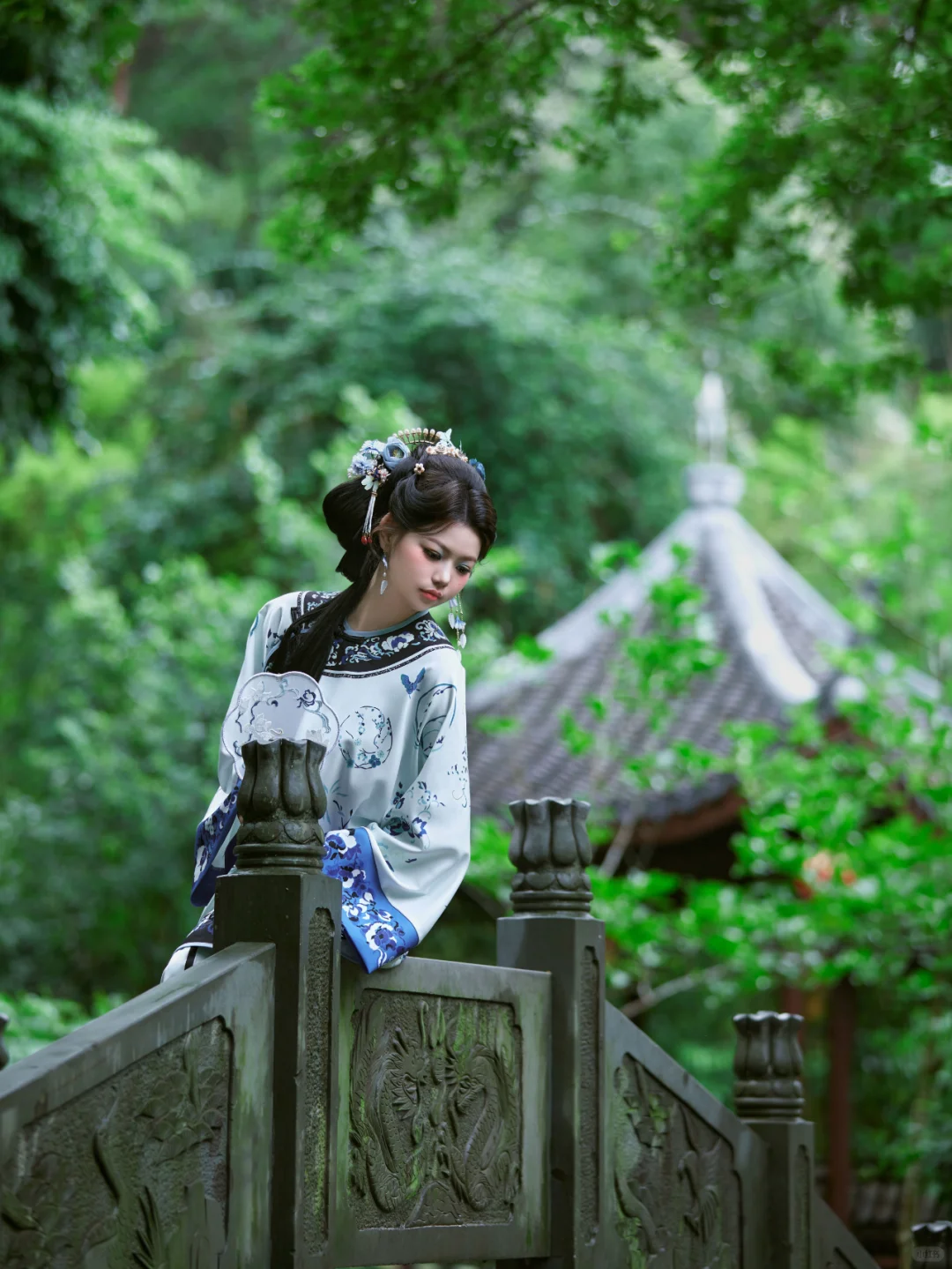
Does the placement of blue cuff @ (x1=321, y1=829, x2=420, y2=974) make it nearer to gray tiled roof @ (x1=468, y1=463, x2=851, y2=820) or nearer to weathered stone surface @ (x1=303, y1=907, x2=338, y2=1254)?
weathered stone surface @ (x1=303, y1=907, x2=338, y2=1254)

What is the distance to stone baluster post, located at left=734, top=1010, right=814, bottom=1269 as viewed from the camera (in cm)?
389

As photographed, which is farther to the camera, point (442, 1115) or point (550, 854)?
point (550, 854)

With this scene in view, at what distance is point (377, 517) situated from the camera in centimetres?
307

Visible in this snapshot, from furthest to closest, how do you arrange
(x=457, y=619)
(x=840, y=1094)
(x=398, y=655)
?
(x=840, y=1094)
(x=457, y=619)
(x=398, y=655)

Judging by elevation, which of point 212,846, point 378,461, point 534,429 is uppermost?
point 534,429

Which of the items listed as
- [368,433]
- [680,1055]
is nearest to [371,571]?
[368,433]

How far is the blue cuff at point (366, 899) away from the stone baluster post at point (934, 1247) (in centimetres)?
191

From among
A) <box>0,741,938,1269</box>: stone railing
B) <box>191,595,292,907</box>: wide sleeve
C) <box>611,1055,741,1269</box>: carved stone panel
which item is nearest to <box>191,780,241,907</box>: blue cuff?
<box>191,595,292,907</box>: wide sleeve

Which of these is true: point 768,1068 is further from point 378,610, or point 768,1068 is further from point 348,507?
point 348,507

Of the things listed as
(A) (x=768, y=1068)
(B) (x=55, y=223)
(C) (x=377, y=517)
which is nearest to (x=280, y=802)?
(C) (x=377, y=517)

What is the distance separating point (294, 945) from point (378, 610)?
0.75 meters

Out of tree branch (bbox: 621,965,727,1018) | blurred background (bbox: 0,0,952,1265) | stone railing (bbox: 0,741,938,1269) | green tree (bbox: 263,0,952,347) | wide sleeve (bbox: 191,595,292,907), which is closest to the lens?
stone railing (bbox: 0,741,938,1269)

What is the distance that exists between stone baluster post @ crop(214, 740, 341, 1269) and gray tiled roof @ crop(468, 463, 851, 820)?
15.6 feet

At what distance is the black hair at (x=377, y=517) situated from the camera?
298 cm
